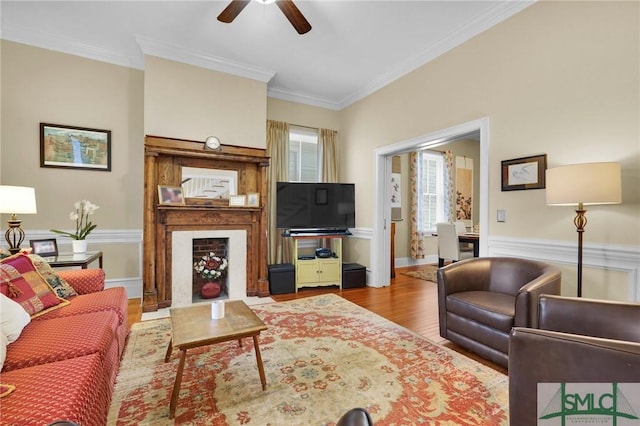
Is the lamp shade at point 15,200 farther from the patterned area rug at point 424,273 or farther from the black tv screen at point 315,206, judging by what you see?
the patterned area rug at point 424,273

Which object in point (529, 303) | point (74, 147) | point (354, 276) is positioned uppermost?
point (74, 147)

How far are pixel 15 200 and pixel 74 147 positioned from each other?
1.46 meters

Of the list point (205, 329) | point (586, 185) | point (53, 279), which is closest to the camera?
point (205, 329)

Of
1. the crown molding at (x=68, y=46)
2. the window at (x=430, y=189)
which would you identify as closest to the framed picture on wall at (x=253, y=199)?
the crown molding at (x=68, y=46)

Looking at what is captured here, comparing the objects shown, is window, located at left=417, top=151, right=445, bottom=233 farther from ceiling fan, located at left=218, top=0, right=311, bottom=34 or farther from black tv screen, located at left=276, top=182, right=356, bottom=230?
ceiling fan, located at left=218, top=0, right=311, bottom=34

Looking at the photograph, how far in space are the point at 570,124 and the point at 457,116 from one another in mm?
1093

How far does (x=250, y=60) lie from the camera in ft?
12.6

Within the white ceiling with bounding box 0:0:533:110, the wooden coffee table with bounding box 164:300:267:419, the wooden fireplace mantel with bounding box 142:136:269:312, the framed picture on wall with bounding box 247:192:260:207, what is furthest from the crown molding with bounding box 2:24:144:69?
the wooden coffee table with bounding box 164:300:267:419

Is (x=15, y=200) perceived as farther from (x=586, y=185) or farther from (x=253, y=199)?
(x=586, y=185)

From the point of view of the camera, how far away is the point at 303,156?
504 centimetres

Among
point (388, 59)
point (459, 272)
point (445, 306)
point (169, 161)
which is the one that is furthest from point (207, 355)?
point (388, 59)

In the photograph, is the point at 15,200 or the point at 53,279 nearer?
the point at 53,279

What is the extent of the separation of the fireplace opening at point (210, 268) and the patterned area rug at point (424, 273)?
338 cm

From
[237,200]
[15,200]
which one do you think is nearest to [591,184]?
[237,200]
